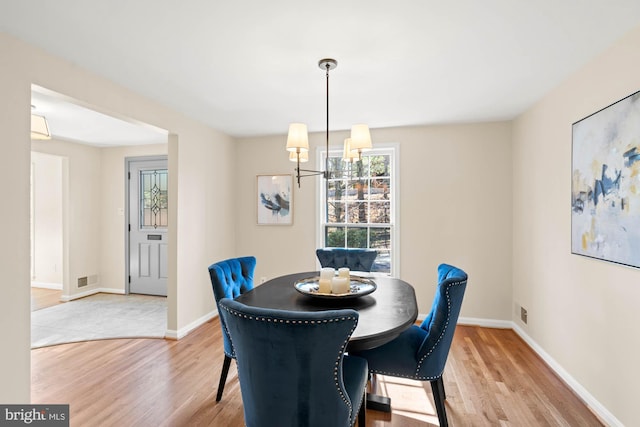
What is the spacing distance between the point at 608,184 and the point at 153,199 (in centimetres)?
561

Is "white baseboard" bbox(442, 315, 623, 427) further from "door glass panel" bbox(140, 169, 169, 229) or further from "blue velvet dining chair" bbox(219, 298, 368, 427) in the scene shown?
"door glass panel" bbox(140, 169, 169, 229)

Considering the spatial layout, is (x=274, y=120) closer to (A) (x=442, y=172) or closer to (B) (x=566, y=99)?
(A) (x=442, y=172)

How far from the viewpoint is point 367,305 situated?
1.98m

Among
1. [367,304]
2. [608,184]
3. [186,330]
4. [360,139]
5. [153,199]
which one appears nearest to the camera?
[367,304]

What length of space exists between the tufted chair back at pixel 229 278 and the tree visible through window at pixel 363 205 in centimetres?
188

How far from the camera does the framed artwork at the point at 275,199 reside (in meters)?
4.50

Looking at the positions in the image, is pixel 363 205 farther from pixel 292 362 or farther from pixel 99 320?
pixel 99 320

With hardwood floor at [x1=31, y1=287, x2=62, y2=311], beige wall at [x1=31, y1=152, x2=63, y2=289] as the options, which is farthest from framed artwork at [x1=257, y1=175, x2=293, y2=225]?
beige wall at [x1=31, y1=152, x2=63, y2=289]

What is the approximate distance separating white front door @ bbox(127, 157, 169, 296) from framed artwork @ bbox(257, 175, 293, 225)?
180cm

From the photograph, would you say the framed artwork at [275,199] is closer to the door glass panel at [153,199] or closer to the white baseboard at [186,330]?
the white baseboard at [186,330]

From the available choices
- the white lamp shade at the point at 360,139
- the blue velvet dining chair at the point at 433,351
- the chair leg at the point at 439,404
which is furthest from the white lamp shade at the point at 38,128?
the chair leg at the point at 439,404

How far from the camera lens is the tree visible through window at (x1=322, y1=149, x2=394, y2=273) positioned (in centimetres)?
424

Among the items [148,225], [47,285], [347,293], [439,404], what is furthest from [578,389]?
[47,285]

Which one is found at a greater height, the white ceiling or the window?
the white ceiling
